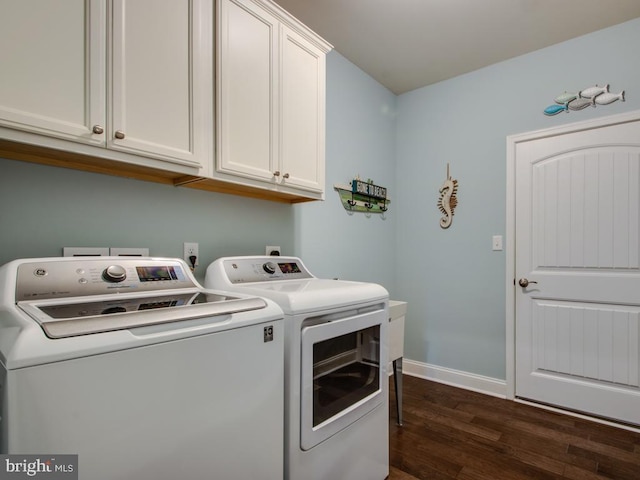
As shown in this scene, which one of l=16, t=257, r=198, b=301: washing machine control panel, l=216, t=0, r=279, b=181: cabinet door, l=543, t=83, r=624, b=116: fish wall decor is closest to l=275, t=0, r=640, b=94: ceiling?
l=543, t=83, r=624, b=116: fish wall decor

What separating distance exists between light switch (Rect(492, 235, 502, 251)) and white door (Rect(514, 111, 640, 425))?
0.12 metres

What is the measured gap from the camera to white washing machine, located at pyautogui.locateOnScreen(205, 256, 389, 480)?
1228 millimetres

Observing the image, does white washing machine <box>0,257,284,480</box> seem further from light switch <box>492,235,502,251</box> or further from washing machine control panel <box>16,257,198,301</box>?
light switch <box>492,235,502,251</box>

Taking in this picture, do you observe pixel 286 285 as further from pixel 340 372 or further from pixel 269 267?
pixel 340 372

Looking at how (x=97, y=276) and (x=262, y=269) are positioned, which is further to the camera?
(x=262, y=269)

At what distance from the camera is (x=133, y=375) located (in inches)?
30.9

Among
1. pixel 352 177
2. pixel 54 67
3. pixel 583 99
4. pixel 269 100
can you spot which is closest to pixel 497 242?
pixel 583 99

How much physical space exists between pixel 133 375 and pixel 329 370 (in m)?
0.80

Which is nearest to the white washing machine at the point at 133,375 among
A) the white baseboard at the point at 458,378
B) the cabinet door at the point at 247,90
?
the cabinet door at the point at 247,90

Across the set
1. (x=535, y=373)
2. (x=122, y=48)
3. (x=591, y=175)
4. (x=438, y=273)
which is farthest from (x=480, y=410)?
(x=122, y=48)

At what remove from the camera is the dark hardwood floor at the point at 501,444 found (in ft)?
5.88

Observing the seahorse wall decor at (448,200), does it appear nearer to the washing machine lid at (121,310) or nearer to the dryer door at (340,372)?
the dryer door at (340,372)

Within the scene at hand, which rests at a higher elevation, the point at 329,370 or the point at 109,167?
the point at 109,167

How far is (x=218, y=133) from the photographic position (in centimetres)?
150
